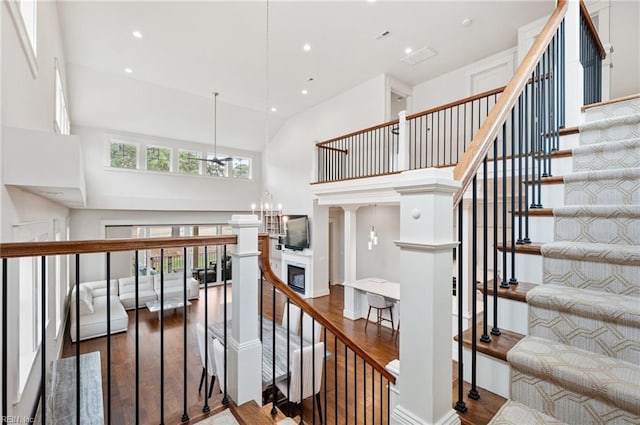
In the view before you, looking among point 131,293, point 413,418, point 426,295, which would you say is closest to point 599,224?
point 426,295

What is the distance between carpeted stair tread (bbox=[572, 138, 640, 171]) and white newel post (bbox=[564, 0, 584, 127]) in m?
0.42

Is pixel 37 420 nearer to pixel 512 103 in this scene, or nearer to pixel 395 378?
pixel 395 378

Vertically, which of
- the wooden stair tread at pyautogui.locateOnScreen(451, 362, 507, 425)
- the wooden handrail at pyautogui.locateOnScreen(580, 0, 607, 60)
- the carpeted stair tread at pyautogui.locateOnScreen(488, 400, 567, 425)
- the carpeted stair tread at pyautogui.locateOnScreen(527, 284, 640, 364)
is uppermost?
the wooden handrail at pyautogui.locateOnScreen(580, 0, 607, 60)

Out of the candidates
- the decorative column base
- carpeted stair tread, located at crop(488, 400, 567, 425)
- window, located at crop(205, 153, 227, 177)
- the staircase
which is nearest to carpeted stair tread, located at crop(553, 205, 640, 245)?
the staircase

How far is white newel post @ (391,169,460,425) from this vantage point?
2.95 ft

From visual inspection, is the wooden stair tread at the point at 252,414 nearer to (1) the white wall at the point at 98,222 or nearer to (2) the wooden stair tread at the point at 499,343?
(2) the wooden stair tread at the point at 499,343

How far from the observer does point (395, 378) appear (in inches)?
58.4

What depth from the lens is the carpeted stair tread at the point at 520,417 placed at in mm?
1010

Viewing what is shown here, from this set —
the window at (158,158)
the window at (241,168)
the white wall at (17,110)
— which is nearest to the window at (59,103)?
the white wall at (17,110)

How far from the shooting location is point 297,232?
7.61 m

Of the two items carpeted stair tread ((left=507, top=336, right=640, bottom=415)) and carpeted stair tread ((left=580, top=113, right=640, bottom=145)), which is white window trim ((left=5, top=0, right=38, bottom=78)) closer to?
carpeted stair tread ((left=507, top=336, right=640, bottom=415))

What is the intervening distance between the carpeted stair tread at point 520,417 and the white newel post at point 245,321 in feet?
3.85

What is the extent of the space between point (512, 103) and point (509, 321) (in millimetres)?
1022

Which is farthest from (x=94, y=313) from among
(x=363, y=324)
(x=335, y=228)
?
(x=335, y=228)
